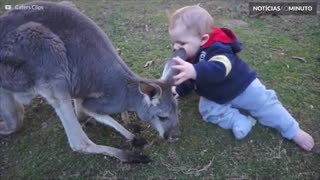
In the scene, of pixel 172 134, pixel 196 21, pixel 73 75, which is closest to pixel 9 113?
pixel 73 75

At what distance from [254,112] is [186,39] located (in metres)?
0.78

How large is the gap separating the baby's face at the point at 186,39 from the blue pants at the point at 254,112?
44cm

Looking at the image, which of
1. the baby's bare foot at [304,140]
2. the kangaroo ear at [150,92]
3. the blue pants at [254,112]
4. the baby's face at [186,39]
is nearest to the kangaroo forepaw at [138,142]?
the kangaroo ear at [150,92]

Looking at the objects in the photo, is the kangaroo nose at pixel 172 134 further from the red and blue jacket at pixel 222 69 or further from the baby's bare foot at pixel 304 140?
the baby's bare foot at pixel 304 140

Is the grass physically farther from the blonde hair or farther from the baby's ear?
the blonde hair

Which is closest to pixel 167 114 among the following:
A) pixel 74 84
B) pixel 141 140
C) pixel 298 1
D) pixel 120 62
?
pixel 141 140

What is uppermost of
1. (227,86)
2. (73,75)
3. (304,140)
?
(73,75)

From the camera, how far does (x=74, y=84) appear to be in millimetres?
3059

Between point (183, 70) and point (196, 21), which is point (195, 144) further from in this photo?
point (196, 21)

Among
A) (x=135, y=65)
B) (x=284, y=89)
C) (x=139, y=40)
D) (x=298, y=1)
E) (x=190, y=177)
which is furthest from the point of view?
(x=298, y=1)

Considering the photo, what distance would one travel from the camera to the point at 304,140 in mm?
2998

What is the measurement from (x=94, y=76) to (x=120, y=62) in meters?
0.22

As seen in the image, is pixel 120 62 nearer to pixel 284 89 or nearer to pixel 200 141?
pixel 200 141

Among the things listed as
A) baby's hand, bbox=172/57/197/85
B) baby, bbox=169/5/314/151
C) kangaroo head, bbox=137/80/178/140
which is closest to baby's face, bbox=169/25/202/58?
baby, bbox=169/5/314/151
